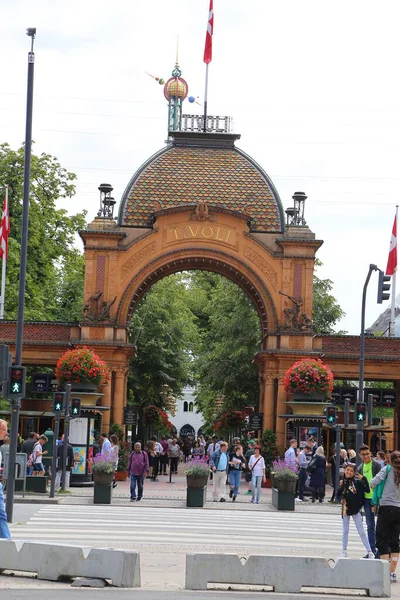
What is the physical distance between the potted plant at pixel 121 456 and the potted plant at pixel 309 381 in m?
6.51

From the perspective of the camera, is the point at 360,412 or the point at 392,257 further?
the point at 392,257

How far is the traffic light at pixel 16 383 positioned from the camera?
23.6 meters

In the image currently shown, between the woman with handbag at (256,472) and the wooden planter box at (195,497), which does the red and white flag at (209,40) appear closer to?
the woman with handbag at (256,472)

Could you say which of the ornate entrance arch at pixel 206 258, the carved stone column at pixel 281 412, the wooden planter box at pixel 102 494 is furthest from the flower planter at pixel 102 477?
the carved stone column at pixel 281 412

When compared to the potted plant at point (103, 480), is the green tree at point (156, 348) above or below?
above

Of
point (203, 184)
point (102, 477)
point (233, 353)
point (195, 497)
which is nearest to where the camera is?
point (102, 477)

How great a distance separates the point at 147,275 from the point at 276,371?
6331mm

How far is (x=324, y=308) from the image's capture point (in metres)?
69.6

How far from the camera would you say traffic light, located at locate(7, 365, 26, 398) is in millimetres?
23609

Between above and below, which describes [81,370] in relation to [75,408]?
above

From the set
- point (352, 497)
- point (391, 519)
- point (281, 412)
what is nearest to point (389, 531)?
point (391, 519)

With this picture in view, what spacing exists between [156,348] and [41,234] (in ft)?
38.9

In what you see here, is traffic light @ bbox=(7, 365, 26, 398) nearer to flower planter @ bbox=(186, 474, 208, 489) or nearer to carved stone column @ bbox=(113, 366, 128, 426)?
flower planter @ bbox=(186, 474, 208, 489)

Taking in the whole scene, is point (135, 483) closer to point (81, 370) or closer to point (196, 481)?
point (196, 481)
